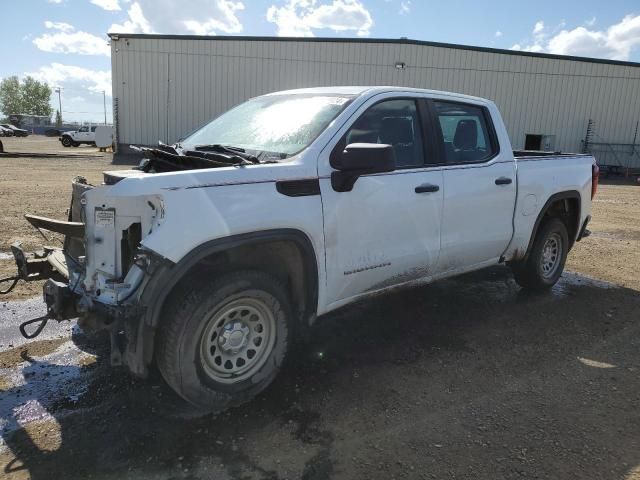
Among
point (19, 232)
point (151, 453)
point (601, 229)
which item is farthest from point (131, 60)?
point (151, 453)

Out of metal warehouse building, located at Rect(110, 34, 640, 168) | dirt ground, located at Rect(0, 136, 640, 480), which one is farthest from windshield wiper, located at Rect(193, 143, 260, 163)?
metal warehouse building, located at Rect(110, 34, 640, 168)

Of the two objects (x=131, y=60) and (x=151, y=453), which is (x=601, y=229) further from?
(x=131, y=60)

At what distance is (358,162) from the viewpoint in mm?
3312

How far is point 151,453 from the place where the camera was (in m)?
2.86

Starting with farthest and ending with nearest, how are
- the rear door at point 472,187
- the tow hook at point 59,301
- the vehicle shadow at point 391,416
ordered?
the rear door at point 472,187 → the tow hook at point 59,301 → the vehicle shadow at point 391,416

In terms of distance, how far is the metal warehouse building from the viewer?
25312mm

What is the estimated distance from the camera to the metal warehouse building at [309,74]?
83.0 ft

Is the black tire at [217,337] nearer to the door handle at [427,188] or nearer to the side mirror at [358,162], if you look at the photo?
the side mirror at [358,162]

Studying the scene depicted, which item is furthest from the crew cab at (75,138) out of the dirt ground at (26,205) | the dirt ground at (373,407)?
the dirt ground at (373,407)

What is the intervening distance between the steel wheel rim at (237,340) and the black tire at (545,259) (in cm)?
330

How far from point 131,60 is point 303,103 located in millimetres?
24164

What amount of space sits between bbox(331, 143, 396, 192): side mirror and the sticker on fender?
1.36 metres

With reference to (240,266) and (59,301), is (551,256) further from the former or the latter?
(59,301)

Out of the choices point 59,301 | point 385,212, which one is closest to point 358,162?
point 385,212
